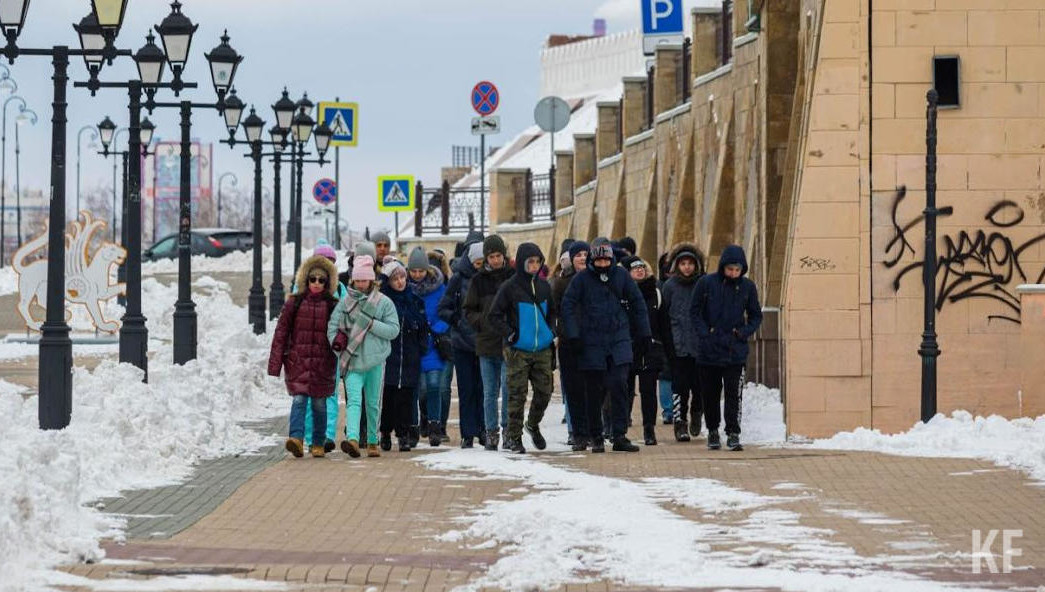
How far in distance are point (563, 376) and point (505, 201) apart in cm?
3472

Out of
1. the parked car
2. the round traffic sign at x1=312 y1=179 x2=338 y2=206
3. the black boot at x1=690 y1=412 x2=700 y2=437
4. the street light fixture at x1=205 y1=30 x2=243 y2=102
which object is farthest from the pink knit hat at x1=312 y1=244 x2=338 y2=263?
the parked car

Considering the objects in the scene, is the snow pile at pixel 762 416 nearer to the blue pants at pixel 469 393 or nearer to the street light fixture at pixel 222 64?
the blue pants at pixel 469 393

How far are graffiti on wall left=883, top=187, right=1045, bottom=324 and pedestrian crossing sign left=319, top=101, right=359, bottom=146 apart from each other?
90.4ft

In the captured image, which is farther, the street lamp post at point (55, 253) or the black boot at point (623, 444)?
the black boot at point (623, 444)

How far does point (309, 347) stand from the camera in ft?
53.6

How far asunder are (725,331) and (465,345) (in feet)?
7.07

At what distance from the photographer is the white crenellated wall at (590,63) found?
121250 mm

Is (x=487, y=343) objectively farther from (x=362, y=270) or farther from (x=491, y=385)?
(x=362, y=270)

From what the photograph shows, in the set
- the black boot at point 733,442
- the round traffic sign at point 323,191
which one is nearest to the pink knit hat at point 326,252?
the black boot at point 733,442

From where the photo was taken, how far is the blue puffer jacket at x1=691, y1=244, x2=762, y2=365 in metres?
17.0

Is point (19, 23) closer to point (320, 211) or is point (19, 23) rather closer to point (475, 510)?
point (475, 510)

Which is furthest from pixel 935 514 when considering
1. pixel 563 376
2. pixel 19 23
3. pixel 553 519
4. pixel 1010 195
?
pixel 19 23

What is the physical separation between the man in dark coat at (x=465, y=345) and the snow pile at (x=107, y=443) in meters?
1.77

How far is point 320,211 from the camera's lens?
49.5m
